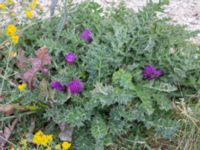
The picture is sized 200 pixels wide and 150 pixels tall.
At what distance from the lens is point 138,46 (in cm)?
273

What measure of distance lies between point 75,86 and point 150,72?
1.36 feet

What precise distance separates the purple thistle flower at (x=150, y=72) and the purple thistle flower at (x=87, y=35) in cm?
38

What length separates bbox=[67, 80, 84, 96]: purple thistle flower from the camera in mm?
2541

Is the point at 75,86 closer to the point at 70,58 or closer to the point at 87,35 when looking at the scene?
the point at 70,58

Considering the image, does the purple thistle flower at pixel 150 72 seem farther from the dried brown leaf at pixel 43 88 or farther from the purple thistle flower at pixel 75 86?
the dried brown leaf at pixel 43 88

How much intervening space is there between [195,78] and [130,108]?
46 centimetres

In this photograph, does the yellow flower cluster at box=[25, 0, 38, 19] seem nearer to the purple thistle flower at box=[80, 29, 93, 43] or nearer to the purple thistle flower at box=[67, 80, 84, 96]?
the purple thistle flower at box=[80, 29, 93, 43]

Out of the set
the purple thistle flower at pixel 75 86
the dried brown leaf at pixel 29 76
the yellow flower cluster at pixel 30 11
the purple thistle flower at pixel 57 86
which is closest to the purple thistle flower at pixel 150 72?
the purple thistle flower at pixel 75 86

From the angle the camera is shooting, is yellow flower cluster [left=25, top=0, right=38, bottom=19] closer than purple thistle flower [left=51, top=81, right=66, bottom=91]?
No

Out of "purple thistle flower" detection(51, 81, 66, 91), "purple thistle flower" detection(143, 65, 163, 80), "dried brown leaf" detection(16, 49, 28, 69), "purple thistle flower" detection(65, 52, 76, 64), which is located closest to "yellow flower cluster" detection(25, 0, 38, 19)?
"dried brown leaf" detection(16, 49, 28, 69)

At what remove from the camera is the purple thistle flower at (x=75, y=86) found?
2.54 meters

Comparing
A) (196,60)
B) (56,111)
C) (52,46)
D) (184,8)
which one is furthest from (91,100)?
(184,8)

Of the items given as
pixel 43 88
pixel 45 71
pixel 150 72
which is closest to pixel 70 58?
pixel 45 71

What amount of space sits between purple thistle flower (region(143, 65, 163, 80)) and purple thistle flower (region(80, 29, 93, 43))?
375mm
